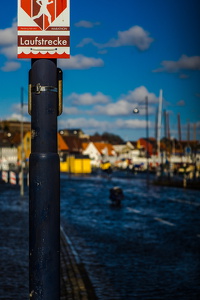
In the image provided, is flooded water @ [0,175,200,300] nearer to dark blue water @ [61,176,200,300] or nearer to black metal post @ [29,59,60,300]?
dark blue water @ [61,176,200,300]

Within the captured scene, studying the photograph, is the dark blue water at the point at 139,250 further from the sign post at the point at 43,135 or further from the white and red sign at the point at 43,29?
the white and red sign at the point at 43,29

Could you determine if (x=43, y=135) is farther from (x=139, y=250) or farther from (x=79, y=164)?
(x=79, y=164)

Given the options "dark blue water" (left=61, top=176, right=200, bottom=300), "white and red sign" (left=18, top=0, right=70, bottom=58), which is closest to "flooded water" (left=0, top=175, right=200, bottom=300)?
"dark blue water" (left=61, top=176, right=200, bottom=300)

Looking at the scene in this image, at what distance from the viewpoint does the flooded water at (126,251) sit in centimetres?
951

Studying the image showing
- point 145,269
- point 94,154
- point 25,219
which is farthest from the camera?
point 94,154

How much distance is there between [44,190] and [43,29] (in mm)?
1036

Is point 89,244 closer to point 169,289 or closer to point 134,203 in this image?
point 169,289

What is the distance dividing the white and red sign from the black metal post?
0.28 ft

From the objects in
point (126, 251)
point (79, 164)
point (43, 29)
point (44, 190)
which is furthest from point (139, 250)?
point (79, 164)

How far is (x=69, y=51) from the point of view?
3895mm

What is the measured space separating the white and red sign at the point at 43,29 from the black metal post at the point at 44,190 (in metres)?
0.09

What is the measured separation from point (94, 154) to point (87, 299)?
151 meters

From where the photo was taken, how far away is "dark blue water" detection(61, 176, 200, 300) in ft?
31.7

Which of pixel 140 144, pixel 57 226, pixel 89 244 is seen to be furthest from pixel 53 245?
pixel 140 144
